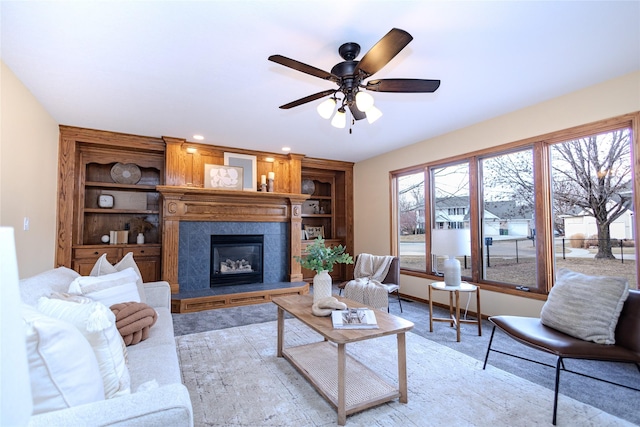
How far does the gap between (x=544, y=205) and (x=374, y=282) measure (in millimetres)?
2101

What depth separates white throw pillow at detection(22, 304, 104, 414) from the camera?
905 mm

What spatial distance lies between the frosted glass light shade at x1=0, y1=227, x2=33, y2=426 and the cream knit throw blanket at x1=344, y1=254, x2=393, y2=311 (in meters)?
3.37

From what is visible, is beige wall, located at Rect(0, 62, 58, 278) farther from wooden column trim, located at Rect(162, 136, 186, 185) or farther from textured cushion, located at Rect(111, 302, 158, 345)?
textured cushion, located at Rect(111, 302, 158, 345)

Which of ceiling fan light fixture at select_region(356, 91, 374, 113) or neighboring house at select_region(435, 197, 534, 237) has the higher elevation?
ceiling fan light fixture at select_region(356, 91, 374, 113)

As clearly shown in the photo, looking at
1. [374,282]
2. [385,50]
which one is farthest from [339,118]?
[374,282]

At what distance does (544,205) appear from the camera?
329 centimetres

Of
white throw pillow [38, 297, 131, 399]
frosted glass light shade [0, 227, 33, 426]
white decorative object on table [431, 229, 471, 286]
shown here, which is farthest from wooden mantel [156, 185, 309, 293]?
frosted glass light shade [0, 227, 33, 426]

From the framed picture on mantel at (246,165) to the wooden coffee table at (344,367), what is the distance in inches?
115

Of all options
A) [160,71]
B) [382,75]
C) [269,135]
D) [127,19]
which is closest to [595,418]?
[382,75]

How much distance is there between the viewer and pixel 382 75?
104 inches

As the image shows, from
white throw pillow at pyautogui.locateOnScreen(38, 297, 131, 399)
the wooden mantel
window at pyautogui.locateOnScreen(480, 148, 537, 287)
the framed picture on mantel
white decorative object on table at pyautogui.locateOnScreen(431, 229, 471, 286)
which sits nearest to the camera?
white throw pillow at pyautogui.locateOnScreen(38, 297, 131, 399)

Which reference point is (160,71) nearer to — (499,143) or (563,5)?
(563,5)

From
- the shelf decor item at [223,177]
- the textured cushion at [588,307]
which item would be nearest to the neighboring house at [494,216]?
the textured cushion at [588,307]

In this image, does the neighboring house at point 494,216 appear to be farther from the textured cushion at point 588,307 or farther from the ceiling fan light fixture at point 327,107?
the ceiling fan light fixture at point 327,107
